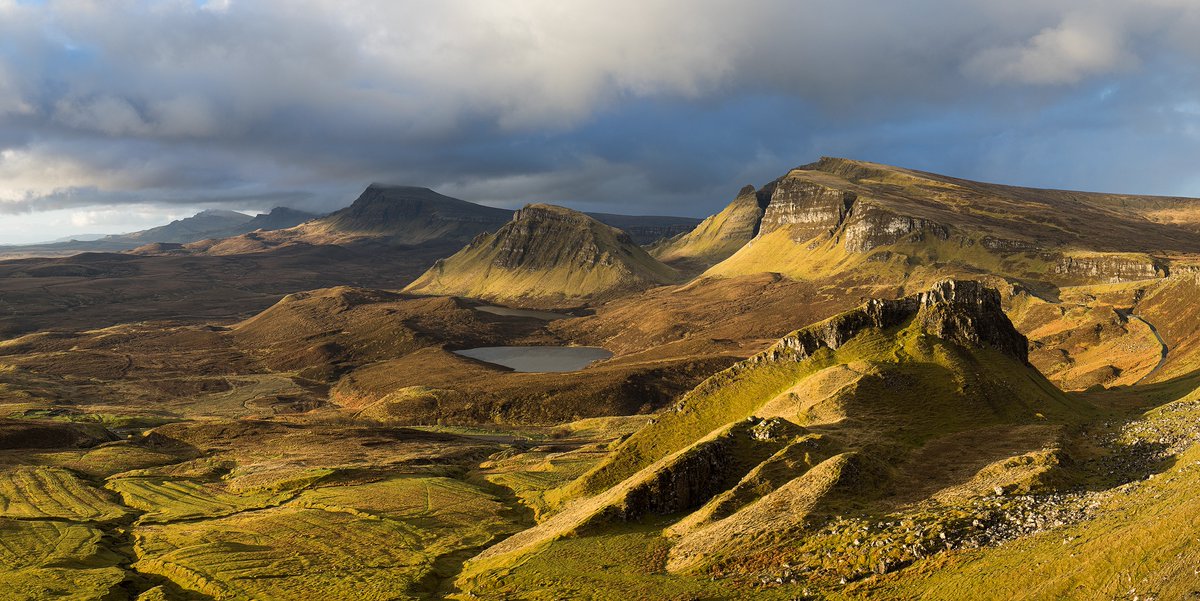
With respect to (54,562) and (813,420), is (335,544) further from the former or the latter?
(813,420)

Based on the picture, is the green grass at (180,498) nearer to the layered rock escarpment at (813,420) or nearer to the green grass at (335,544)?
the green grass at (335,544)

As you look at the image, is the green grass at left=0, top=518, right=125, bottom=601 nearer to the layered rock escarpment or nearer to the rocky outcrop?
the layered rock escarpment

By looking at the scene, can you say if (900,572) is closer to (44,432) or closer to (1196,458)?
(1196,458)

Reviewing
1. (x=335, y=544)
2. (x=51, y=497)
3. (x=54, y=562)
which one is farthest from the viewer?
(x=51, y=497)

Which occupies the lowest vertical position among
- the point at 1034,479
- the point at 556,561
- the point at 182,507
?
the point at 182,507

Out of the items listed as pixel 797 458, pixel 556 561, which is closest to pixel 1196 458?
pixel 797 458

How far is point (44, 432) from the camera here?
156 meters

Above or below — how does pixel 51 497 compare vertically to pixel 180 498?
above

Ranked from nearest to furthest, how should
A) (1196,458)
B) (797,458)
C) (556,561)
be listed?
(1196,458)
(556,561)
(797,458)

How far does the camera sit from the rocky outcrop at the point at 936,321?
3809 inches

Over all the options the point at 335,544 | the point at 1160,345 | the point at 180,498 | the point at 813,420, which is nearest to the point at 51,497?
the point at 180,498

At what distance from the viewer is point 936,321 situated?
97.2m

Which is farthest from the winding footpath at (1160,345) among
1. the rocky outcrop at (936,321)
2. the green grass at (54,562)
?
the green grass at (54,562)

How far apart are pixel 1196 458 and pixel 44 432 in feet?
642
